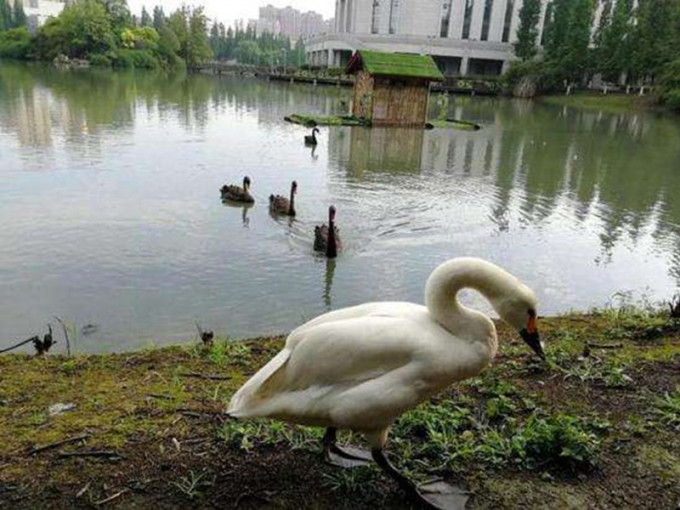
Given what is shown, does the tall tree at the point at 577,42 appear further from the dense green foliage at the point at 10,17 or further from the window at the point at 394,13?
the dense green foliage at the point at 10,17

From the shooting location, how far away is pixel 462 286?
3266 millimetres

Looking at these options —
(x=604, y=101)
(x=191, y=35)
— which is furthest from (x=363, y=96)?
(x=191, y=35)

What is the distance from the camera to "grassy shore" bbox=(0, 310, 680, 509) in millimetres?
3264

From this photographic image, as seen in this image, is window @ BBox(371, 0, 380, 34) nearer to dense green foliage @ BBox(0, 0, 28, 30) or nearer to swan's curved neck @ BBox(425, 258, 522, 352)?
dense green foliage @ BBox(0, 0, 28, 30)

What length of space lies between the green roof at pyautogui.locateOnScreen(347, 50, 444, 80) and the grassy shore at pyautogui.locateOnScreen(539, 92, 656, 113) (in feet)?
93.7

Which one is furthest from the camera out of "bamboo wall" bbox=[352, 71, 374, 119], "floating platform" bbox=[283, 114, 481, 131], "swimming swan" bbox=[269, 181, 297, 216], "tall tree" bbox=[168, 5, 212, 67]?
"tall tree" bbox=[168, 5, 212, 67]

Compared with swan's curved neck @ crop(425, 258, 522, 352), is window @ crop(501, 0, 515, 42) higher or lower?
higher

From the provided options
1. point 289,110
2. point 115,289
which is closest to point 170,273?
point 115,289

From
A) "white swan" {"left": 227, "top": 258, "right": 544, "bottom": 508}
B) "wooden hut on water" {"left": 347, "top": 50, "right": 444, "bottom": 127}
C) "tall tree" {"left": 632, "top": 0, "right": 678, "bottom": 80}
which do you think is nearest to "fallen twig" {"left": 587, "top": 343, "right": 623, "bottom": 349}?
"white swan" {"left": 227, "top": 258, "right": 544, "bottom": 508}

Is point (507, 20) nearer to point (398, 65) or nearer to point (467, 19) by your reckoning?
point (467, 19)

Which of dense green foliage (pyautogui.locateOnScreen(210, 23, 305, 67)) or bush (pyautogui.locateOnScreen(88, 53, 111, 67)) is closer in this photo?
bush (pyautogui.locateOnScreen(88, 53, 111, 67))

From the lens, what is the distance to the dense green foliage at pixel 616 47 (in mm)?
55688

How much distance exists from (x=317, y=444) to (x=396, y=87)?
30.2 metres

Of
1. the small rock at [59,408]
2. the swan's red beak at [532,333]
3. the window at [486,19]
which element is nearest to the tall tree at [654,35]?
the window at [486,19]
